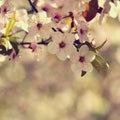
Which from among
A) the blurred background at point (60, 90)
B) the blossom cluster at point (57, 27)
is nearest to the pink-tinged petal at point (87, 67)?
the blossom cluster at point (57, 27)

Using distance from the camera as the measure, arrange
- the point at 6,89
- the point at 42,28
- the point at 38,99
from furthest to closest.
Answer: the point at 38,99
the point at 6,89
the point at 42,28

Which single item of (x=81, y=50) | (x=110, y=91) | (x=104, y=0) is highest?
(x=110, y=91)

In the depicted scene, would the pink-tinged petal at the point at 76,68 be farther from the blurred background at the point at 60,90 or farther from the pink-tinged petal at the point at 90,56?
the blurred background at the point at 60,90

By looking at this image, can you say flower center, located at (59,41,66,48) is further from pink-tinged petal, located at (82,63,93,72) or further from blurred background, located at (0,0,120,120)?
blurred background, located at (0,0,120,120)

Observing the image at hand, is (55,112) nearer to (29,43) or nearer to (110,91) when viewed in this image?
(110,91)

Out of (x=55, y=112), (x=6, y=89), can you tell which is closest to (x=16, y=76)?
(x=6, y=89)

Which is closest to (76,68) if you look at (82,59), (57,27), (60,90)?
(82,59)
